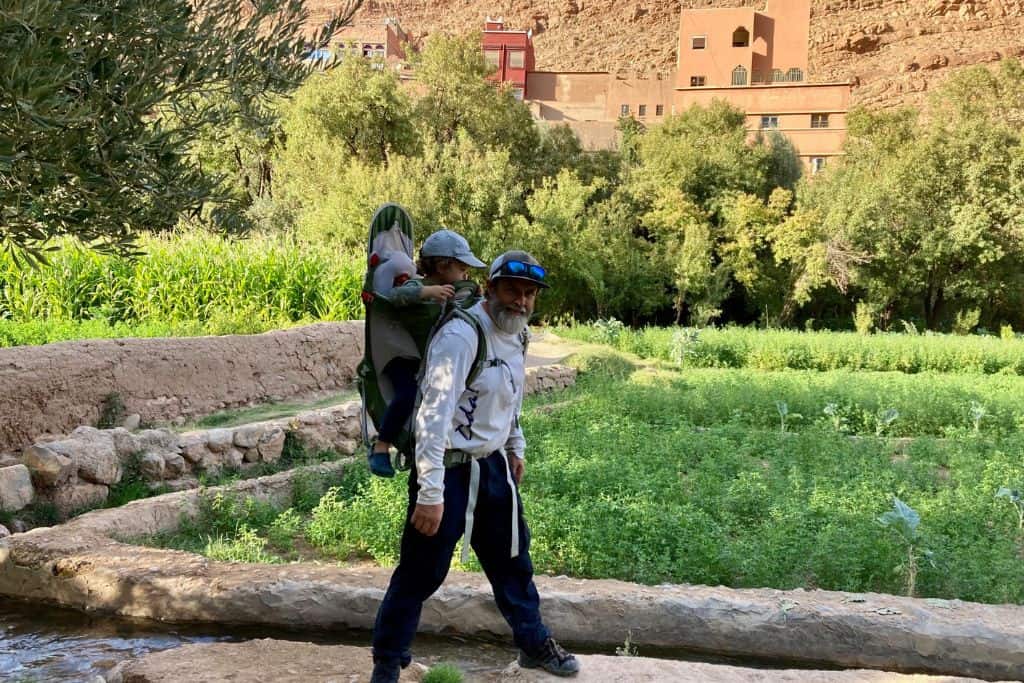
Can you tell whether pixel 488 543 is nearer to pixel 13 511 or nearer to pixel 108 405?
pixel 13 511

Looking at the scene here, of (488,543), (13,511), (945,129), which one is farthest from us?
(945,129)

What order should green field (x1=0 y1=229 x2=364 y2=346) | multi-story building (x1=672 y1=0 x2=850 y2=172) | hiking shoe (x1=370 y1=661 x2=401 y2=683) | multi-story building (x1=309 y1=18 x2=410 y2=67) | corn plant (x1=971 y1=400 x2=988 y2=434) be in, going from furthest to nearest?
multi-story building (x1=309 y1=18 x2=410 y2=67) < multi-story building (x1=672 y1=0 x2=850 y2=172) < green field (x1=0 y1=229 x2=364 y2=346) < corn plant (x1=971 y1=400 x2=988 y2=434) < hiking shoe (x1=370 y1=661 x2=401 y2=683)

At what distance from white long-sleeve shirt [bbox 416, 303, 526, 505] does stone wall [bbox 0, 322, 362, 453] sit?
545cm

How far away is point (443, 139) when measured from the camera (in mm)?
34500

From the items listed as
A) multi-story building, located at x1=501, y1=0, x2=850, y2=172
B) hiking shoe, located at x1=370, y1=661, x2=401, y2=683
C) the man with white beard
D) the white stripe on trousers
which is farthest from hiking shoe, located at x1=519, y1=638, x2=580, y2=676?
multi-story building, located at x1=501, y1=0, x2=850, y2=172

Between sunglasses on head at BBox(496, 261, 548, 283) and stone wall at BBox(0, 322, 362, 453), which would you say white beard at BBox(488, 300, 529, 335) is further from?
stone wall at BBox(0, 322, 362, 453)

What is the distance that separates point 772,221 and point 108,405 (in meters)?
29.6

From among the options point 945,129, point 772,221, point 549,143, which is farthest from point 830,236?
point 549,143

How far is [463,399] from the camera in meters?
3.72

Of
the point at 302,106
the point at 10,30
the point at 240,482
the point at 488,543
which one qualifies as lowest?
the point at 240,482

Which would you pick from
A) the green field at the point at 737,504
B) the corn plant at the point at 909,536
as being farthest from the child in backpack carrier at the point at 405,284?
the corn plant at the point at 909,536

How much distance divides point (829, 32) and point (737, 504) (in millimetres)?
79972

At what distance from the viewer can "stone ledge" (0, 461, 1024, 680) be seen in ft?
15.8

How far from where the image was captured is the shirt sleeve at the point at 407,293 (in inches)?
142
